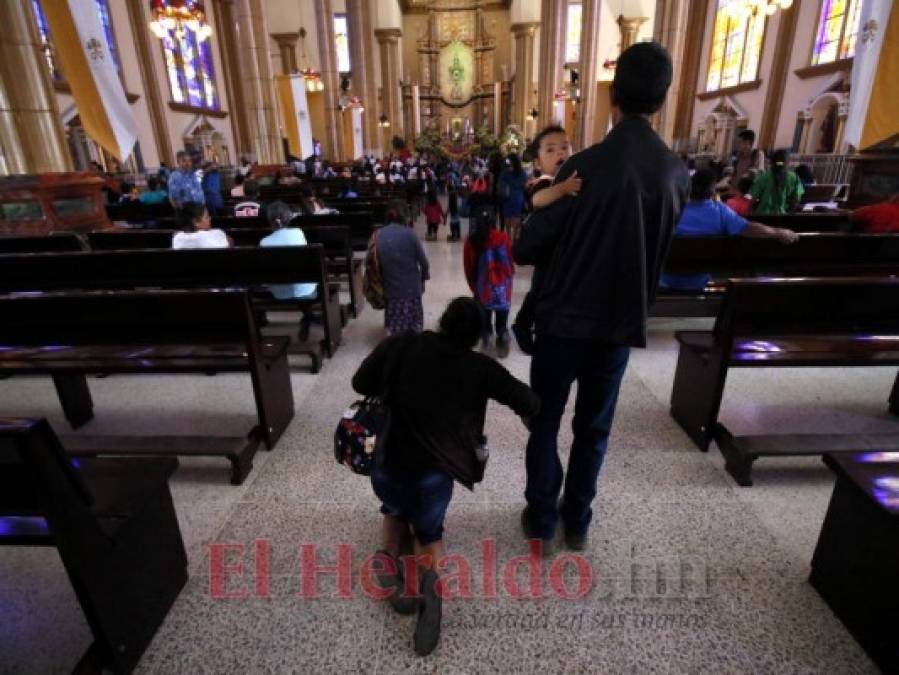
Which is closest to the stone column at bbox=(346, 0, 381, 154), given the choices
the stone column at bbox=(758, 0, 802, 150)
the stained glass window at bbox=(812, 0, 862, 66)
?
the stone column at bbox=(758, 0, 802, 150)

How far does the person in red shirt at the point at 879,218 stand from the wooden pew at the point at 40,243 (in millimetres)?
7942

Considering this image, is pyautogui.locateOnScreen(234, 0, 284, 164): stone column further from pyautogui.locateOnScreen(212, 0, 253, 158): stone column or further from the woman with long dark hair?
pyautogui.locateOnScreen(212, 0, 253, 158): stone column

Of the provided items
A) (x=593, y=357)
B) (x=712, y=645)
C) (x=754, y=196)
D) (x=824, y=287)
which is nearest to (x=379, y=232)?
(x=593, y=357)

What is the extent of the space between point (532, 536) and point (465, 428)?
874 millimetres

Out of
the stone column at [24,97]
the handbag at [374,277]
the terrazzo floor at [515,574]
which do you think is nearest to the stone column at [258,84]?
the stone column at [24,97]

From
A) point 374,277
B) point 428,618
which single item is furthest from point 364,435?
point 374,277

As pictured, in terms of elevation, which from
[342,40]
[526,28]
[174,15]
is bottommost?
[174,15]

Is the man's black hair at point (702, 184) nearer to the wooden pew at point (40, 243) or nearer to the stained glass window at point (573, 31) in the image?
the wooden pew at point (40, 243)

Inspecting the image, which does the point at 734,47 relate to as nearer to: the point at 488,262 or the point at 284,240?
the point at 488,262

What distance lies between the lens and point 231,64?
23.8 m

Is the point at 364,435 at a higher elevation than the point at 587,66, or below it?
below

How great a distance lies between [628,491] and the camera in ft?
8.57

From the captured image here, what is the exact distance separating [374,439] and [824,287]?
265 cm

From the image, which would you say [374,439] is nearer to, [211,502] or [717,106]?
[211,502]
